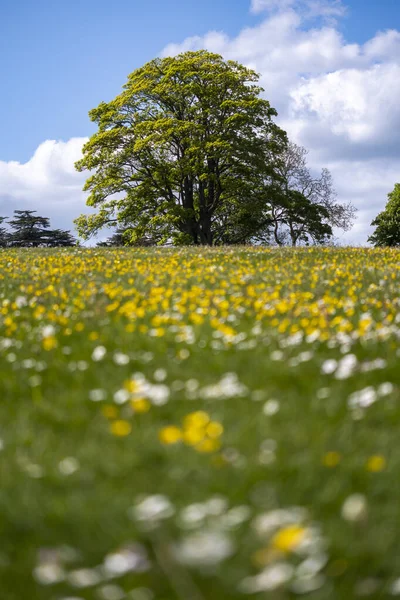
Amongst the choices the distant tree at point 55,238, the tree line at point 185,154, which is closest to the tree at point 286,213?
the tree line at point 185,154

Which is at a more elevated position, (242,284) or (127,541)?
(242,284)

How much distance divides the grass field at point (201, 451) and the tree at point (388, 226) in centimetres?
5254

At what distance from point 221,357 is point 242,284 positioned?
433 centimetres

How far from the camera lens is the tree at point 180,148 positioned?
114ft

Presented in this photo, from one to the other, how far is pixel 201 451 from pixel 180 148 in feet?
116

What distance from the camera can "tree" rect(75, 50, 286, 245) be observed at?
3481cm

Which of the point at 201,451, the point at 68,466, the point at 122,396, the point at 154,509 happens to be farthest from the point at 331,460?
the point at 122,396

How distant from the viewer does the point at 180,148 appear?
37.2m

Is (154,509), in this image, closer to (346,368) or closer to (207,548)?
Result: (207,548)

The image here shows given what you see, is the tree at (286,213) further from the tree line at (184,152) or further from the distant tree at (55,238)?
the distant tree at (55,238)

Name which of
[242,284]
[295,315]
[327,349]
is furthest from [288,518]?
[242,284]

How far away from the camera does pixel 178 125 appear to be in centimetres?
3394

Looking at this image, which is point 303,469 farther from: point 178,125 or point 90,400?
point 178,125

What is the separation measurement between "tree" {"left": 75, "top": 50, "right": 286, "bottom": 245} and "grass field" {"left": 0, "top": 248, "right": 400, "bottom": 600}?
28170mm
